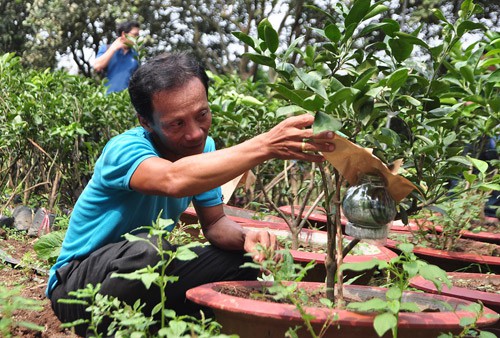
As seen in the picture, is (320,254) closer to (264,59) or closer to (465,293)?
(465,293)

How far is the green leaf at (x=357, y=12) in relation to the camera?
1935 millimetres

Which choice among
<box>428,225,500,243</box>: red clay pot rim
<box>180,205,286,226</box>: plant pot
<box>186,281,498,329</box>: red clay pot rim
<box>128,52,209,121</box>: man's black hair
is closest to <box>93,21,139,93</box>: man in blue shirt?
<box>180,205,286,226</box>: plant pot

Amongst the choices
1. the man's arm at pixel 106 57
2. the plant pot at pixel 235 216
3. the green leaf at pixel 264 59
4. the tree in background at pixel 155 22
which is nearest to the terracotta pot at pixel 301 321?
the green leaf at pixel 264 59

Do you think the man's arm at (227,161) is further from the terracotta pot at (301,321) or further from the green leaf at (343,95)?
the terracotta pot at (301,321)

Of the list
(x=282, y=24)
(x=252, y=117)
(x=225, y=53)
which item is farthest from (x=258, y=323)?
(x=225, y=53)

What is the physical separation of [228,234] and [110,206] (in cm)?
46

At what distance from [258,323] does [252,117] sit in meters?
2.67

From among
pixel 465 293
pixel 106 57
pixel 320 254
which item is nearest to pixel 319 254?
pixel 320 254

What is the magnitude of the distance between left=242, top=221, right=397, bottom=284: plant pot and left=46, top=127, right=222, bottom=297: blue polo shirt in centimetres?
62

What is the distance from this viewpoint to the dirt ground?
2.53 m

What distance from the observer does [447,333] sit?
A: 1.86m

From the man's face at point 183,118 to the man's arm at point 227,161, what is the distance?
0.56 ft

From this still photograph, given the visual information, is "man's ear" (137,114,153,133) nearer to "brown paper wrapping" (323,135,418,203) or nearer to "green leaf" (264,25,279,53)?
"green leaf" (264,25,279,53)

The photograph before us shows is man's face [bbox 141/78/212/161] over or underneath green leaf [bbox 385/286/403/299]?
over
